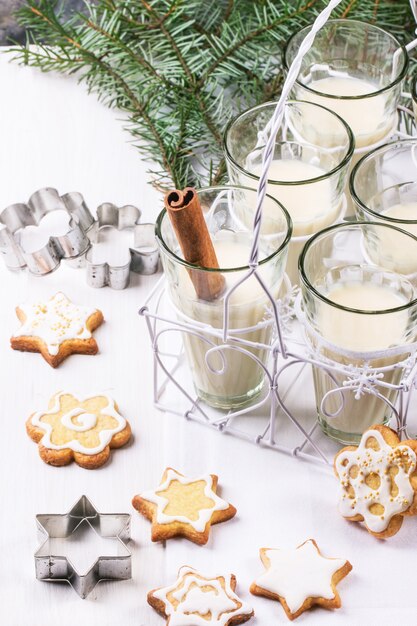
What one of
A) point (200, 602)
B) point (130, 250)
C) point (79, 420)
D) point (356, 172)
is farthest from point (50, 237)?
point (200, 602)

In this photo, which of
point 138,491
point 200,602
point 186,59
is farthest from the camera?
point 186,59

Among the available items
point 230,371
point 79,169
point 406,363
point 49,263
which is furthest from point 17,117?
point 406,363

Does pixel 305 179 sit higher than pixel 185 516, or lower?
higher

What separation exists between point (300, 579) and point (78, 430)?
26cm

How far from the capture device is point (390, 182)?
962 millimetres

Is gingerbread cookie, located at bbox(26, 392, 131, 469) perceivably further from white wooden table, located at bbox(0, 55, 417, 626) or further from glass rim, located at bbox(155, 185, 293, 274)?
glass rim, located at bbox(155, 185, 293, 274)

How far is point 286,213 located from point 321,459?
0.24 metres

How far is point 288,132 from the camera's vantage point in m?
1.05

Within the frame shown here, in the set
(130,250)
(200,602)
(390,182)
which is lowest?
(200,602)

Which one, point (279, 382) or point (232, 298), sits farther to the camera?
point (279, 382)

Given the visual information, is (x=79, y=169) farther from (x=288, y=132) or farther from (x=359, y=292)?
(x=359, y=292)

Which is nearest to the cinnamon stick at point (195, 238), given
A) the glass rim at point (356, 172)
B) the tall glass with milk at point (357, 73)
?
the glass rim at point (356, 172)

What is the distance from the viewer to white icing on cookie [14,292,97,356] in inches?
39.9

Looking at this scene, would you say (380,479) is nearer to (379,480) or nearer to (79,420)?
(379,480)
